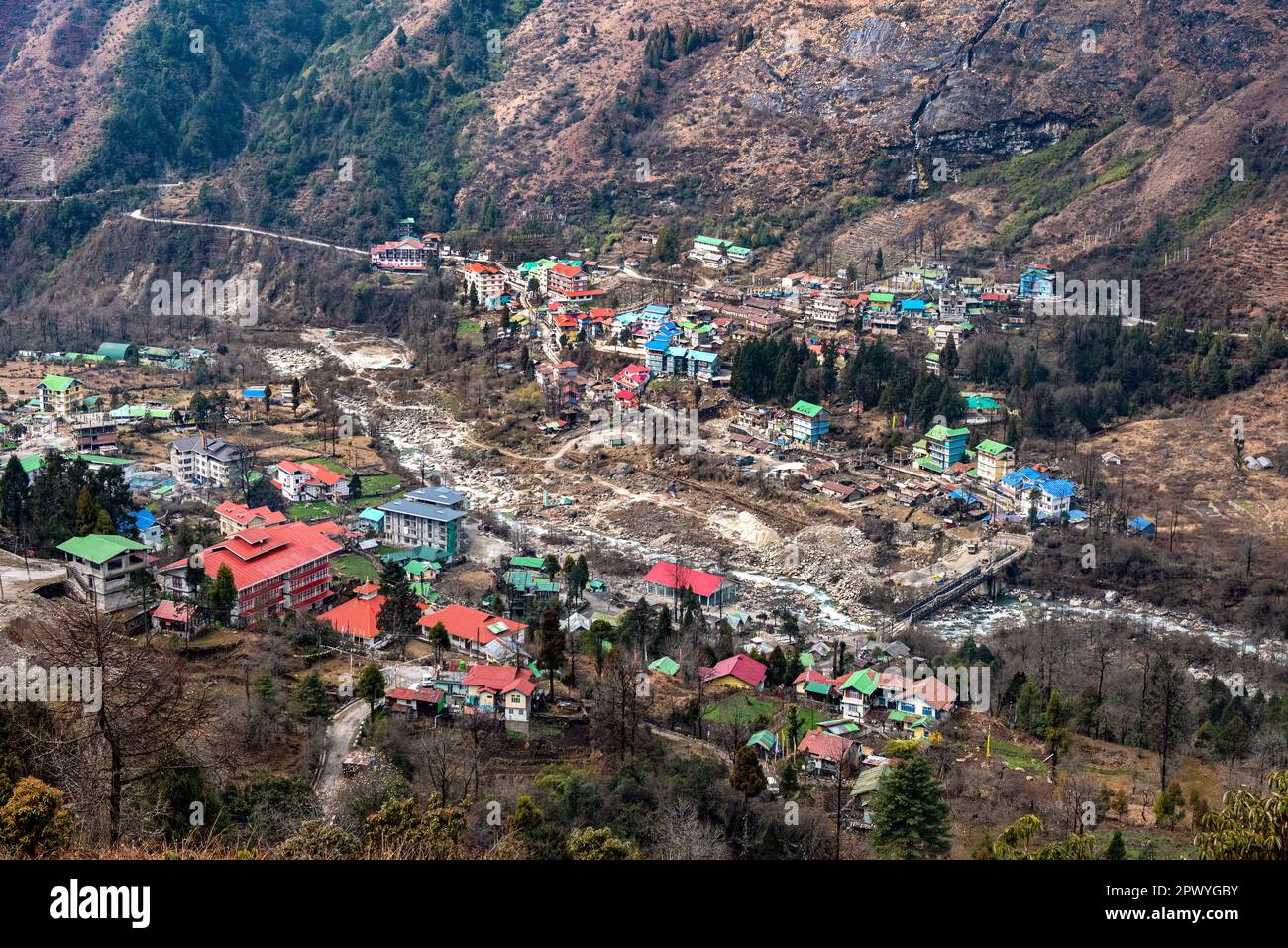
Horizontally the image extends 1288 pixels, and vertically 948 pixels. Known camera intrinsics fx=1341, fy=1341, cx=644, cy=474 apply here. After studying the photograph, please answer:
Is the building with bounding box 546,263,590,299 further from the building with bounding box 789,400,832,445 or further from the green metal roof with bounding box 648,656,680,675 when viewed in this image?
the green metal roof with bounding box 648,656,680,675

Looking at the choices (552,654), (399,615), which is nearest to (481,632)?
(399,615)

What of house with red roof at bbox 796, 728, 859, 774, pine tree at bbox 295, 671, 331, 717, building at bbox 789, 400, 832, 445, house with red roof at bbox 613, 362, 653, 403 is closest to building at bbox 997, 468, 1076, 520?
building at bbox 789, 400, 832, 445

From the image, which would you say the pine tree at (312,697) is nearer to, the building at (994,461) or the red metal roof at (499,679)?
the red metal roof at (499,679)

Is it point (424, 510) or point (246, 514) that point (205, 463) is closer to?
point (246, 514)

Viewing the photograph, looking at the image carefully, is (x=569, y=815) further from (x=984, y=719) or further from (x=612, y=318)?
(x=612, y=318)

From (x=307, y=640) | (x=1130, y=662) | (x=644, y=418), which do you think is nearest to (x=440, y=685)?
(x=307, y=640)
